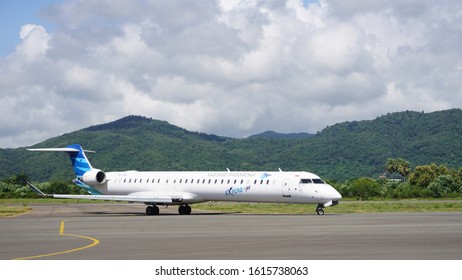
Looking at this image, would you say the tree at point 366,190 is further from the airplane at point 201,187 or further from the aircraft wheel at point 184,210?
the airplane at point 201,187

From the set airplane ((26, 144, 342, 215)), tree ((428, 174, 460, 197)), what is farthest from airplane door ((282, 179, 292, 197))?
tree ((428, 174, 460, 197))

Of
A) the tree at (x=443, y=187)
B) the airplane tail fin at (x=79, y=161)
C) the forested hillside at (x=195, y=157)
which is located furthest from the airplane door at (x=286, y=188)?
the forested hillside at (x=195, y=157)

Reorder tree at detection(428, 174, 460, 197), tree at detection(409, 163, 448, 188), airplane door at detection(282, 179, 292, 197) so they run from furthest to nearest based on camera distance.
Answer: tree at detection(409, 163, 448, 188) < tree at detection(428, 174, 460, 197) < airplane door at detection(282, 179, 292, 197)

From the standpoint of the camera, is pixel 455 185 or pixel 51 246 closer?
pixel 51 246

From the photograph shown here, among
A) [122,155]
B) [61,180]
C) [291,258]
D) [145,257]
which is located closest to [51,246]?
[145,257]

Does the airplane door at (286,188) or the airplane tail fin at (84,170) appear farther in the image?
the airplane tail fin at (84,170)

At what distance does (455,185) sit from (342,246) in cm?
6935

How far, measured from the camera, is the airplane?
43500 millimetres

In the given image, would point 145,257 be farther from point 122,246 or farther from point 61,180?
point 61,180

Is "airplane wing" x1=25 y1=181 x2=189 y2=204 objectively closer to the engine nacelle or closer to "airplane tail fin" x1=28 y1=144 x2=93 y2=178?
the engine nacelle

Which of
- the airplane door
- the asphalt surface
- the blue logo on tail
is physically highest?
the blue logo on tail

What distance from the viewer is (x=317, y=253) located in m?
18.6

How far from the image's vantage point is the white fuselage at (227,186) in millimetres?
43406
